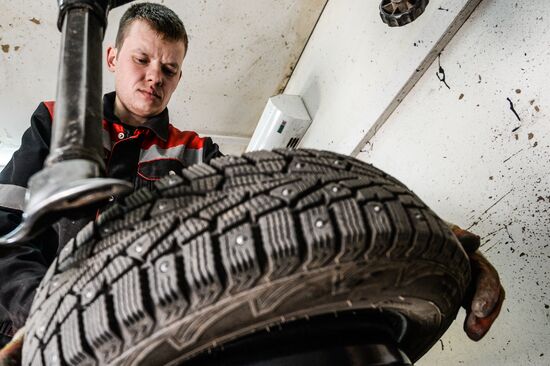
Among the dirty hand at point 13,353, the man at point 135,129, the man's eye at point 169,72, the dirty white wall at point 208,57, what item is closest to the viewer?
the dirty hand at point 13,353

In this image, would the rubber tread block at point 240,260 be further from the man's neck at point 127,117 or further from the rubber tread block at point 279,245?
the man's neck at point 127,117

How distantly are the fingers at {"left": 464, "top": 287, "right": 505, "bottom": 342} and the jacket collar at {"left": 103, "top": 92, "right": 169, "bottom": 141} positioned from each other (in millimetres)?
838

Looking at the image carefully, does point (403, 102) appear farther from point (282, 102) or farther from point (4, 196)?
point (4, 196)

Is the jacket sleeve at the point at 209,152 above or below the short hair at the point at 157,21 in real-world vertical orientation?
below

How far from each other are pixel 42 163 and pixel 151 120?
0.30 meters

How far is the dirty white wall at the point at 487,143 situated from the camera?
74cm

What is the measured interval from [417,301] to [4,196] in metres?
0.78

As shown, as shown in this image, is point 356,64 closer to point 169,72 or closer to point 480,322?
point 169,72

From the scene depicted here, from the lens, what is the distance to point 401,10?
1110mm

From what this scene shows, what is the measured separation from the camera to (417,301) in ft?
1.67

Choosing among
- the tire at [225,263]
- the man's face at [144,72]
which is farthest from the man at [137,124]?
the tire at [225,263]

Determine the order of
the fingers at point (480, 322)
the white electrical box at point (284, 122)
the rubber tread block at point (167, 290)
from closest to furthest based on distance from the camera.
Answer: the rubber tread block at point (167, 290) → the fingers at point (480, 322) → the white electrical box at point (284, 122)

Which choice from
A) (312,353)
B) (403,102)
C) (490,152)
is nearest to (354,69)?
(403,102)

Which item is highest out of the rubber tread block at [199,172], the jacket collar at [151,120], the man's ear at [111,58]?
the man's ear at [111,58]
